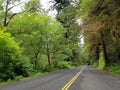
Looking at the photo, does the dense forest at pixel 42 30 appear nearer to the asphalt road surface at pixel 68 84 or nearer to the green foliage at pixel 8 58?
the green foliage at pixel 8 58

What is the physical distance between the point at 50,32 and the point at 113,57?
14.3m

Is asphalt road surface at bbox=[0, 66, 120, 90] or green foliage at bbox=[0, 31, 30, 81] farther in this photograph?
green foliage at bbox=[0, 31, 30, 81]

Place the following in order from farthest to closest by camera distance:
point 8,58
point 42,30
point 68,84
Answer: point 42,30
point 8,58
point 68,84

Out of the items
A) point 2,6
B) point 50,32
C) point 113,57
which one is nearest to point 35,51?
point 50,32

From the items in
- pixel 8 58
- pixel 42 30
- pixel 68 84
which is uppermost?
pixel 42 30

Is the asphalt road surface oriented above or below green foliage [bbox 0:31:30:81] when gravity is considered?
below

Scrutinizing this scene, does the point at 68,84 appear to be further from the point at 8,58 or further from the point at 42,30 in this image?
the point at 42,30

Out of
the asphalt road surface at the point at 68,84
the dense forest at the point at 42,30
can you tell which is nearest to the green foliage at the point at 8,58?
the dense forest at the point at 42,30

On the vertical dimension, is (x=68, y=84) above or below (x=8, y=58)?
below

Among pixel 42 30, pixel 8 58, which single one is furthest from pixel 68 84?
pixel 42 30

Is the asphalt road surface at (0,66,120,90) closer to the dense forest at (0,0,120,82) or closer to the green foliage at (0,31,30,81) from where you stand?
the green foliage at (0,31,30,81)

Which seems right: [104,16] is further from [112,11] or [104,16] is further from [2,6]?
[2,6]

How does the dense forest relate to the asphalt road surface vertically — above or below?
above

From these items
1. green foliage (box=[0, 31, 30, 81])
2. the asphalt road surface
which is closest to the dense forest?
green foliage (box=[0, 31, 30, 81])
